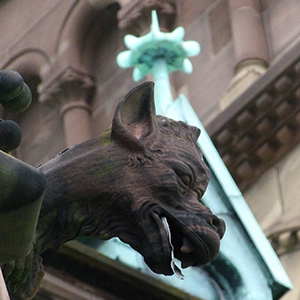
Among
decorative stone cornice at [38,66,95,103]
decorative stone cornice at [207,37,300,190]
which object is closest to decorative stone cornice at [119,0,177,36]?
A: decorative stone cornice at [38,66,95,103]

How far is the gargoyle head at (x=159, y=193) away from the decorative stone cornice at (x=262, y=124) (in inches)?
538

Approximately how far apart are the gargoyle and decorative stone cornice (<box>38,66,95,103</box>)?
18.1 m

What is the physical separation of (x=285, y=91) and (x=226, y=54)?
7.96 feet

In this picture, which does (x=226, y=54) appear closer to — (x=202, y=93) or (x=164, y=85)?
(x=202, y=93)

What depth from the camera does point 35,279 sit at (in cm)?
790

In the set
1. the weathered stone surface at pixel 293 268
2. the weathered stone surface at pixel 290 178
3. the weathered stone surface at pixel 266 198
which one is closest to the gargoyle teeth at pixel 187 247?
the weathered stone surface at pixel 293 268

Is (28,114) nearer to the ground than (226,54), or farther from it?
nearer to the ground

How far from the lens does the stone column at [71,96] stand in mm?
26062

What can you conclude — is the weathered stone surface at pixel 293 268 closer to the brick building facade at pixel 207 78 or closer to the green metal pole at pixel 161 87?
the brick building facade at pixel 207 78

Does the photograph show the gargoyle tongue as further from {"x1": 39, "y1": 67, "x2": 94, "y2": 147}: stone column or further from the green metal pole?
{"x1": 39, "y1": 67, "x2": 94, "y2": 147}: stone column

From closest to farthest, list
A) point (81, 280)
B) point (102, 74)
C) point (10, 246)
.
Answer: point (10, 246) → point (81, 280) → point (102, 74)

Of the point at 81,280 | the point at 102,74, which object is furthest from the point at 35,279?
the point at 102,74

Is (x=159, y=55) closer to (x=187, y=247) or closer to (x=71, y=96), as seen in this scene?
(x=71, y=96)

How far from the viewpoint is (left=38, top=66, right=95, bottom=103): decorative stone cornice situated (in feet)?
85.6
